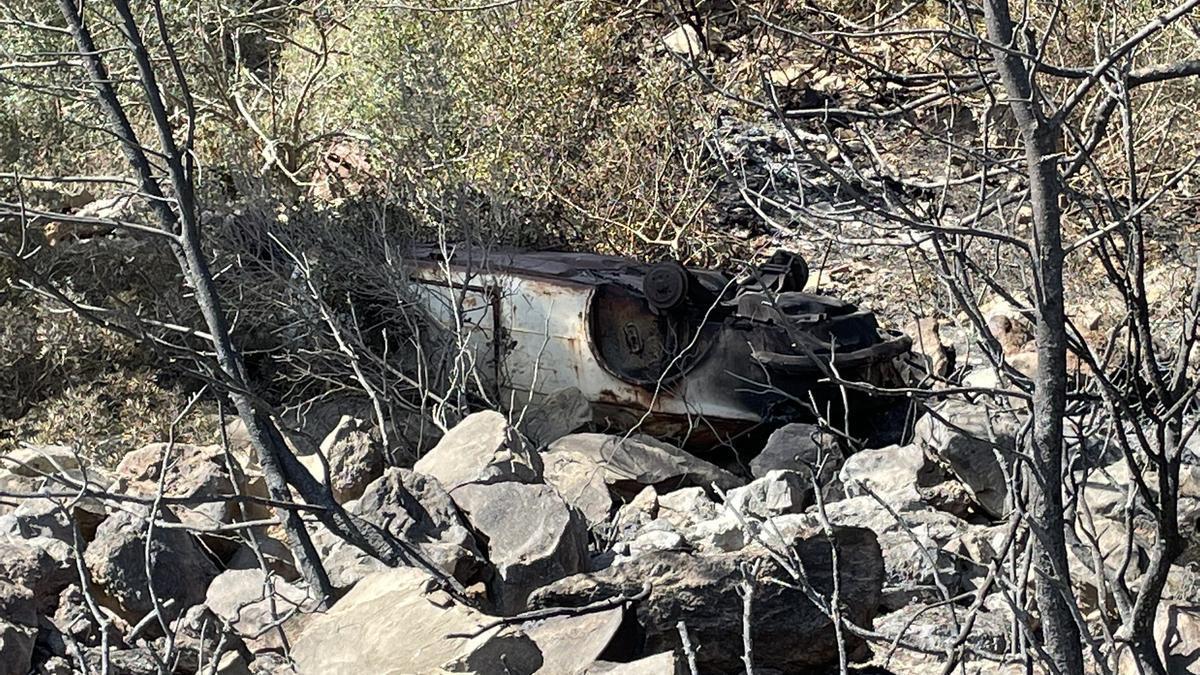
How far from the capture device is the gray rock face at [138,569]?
15.6 ft

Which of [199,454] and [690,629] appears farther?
[199,454]

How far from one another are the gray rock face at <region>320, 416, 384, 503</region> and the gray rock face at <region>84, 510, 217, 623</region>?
1269 mm

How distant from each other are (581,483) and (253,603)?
2.27 meters

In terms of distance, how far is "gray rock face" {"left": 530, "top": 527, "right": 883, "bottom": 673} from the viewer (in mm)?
4016

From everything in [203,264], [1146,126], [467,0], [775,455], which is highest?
[467,0]

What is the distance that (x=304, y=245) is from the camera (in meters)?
8.91

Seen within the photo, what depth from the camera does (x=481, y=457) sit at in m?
5.73

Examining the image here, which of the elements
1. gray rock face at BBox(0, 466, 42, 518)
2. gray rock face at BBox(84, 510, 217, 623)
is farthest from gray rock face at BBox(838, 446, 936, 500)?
gray rock face at BBox(0, 466, 42, 518)

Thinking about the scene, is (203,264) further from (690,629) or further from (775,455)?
(775,455)

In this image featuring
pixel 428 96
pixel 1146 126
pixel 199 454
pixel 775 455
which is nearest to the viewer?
pixel 199 454

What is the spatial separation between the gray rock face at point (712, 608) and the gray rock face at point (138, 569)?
143cm

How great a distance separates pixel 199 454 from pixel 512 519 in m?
1.86

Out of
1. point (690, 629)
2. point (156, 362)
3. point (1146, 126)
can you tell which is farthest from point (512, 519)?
point (1146, 126)

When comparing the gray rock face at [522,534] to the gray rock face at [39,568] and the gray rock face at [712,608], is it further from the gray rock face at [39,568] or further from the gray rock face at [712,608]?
the gray rock face at [39,568]
